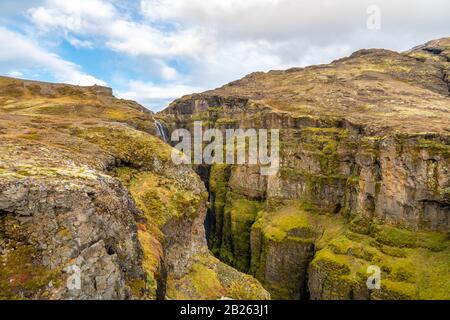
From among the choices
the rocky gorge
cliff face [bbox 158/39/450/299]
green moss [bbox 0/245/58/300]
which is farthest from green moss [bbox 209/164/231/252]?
green moss [bbox 0/245/58/300]

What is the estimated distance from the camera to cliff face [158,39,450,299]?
62469 mm

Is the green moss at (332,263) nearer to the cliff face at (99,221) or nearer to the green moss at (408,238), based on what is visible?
the green moss at (408,238)

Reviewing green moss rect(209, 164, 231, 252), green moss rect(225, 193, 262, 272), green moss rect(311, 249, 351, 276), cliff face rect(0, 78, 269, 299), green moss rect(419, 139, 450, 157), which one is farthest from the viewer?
green moss rect(209, 164, 231, 252)

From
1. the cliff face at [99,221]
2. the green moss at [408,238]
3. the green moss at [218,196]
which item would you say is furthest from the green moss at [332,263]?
the green moss at [218,196]

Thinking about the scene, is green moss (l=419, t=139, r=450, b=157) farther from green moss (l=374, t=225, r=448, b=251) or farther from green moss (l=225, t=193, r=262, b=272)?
green moss (l=225, t=193, r=262, b=272)

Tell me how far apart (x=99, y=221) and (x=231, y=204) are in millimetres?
92001

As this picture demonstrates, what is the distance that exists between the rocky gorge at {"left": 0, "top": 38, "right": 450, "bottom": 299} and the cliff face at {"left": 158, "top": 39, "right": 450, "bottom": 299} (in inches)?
11.2

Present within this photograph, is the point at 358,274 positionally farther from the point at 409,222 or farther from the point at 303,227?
the point at 303,227

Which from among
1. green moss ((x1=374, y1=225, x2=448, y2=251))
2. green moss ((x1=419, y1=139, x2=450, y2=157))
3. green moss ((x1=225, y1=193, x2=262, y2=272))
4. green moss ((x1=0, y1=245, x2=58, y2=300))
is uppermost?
green moss ((x1=419, y1=139, x2=450, y2=157))

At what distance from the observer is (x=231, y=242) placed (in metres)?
110

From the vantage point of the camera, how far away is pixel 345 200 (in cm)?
8269

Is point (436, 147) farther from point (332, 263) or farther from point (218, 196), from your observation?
point (218, 196)
